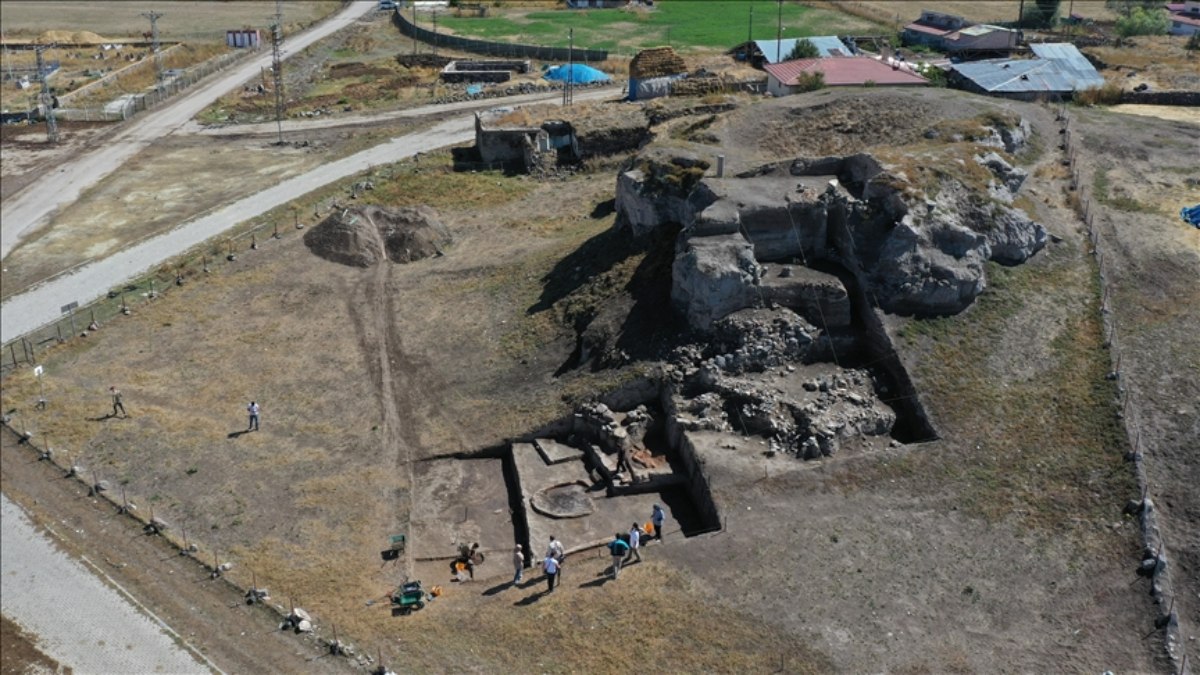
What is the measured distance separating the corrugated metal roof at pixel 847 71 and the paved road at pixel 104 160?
44705 millimetres

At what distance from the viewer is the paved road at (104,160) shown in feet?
194

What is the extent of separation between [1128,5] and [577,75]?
2572 inches

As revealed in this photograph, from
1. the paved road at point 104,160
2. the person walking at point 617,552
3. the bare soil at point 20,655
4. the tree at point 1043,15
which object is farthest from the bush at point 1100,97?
the paved road at point 104,160

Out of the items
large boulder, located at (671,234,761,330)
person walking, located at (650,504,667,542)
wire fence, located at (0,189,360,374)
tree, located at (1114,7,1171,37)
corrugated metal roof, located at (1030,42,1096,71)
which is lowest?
person walking, located at (650,504,667,542)

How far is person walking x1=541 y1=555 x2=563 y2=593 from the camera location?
27.9m

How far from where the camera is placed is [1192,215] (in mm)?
41906

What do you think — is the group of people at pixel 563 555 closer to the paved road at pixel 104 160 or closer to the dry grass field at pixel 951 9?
the paved road at pixel 104 160

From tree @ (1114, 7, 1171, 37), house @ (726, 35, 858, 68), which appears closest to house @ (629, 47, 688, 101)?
house @ (726, 35, 858, 68)

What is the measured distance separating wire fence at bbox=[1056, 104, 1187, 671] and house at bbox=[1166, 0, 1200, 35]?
170 ft

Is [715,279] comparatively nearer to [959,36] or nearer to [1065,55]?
[1065,55]

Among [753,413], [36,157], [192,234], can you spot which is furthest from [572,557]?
[36,157]

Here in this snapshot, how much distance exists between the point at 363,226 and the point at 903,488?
29.9 metres

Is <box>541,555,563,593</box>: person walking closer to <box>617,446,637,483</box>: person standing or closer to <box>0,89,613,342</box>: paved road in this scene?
<box>617,446,637,483</box>: person standing

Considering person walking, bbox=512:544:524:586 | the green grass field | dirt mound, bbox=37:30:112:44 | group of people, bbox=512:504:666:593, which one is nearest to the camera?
group of people, bbox=512:504:666:593
